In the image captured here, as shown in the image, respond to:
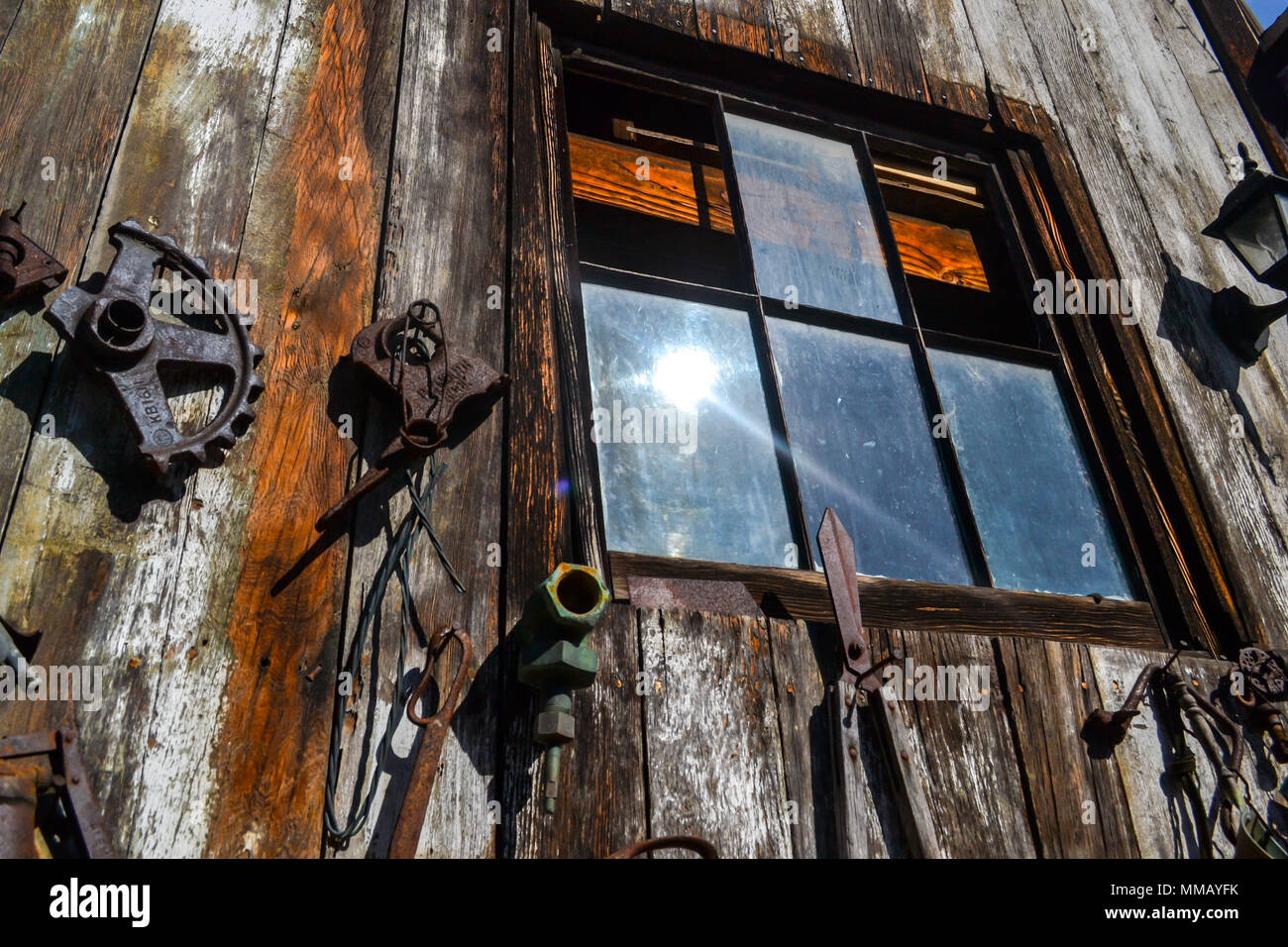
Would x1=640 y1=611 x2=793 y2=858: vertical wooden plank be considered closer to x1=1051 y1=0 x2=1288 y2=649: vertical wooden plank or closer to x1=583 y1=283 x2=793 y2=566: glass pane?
x1=583 y1=283 x2=793 y2=566: glass pane

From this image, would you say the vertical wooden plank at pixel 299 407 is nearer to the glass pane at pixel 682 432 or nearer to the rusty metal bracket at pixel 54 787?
the rusty metal bracket at pixel 54 787

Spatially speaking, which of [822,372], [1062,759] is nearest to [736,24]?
[822,372]

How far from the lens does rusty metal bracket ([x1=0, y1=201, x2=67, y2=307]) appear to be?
162 cm

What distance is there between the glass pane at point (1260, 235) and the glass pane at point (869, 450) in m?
1.11

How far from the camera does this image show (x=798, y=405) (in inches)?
88.9

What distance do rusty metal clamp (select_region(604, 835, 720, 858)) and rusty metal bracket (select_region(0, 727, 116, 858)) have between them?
72 centimetres

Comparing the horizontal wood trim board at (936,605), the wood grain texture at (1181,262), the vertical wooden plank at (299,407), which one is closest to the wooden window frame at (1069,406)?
the horizontal wood trim board at (936,605)

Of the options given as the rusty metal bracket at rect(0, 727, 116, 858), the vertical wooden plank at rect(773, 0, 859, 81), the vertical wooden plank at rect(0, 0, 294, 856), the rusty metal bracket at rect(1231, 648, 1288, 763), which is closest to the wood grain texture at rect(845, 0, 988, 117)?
the vertical wooden plank at rect(773, 0, 859, 81)

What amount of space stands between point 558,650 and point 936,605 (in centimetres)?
94

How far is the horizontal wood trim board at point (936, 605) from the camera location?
6.18 feet

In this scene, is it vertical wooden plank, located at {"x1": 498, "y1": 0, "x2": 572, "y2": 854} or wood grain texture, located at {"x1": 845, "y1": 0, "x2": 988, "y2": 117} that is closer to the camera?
vertical wooden plank, located at {"x1": 498, "y1": 0, "x2": 572, "y2": 854}
